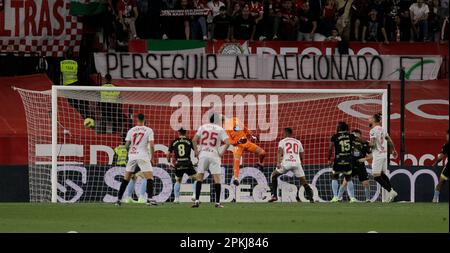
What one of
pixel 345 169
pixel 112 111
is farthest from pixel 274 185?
pixel 112 111

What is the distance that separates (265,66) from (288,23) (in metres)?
1.41

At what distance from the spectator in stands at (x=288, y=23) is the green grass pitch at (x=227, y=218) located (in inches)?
367

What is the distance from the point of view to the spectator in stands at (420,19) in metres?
35.9

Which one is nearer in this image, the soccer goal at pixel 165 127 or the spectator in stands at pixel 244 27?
the soccer goal at pixel 165 127

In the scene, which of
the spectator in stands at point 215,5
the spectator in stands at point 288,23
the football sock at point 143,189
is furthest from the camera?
the spectator in stands at point 288,23

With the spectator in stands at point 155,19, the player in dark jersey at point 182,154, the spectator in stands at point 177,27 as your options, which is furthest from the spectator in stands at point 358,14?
the player in dark jersey at point 182,154

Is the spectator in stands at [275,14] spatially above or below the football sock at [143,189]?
above

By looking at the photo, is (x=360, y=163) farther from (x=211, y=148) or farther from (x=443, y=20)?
(x=443, y=20)

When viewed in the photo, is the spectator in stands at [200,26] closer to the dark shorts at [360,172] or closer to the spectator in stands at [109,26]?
the spectator in stands at [109,26]

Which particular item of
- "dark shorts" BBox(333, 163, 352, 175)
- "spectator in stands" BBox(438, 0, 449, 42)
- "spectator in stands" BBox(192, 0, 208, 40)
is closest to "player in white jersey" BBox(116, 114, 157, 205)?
"dark shorts" BBox(333, 163, 352, 175)

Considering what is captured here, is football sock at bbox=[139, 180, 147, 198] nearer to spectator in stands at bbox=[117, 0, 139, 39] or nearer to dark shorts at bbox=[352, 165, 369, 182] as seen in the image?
dark shorts at bbox=[352, 165, 369, 182]

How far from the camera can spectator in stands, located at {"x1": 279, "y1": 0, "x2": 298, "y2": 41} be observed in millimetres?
35219

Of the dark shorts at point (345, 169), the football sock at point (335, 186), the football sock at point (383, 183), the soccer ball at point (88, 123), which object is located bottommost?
the football sock at point (335, 186)

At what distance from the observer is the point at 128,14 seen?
112 feet
